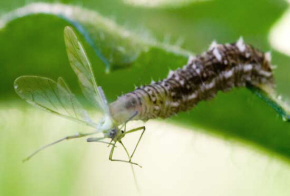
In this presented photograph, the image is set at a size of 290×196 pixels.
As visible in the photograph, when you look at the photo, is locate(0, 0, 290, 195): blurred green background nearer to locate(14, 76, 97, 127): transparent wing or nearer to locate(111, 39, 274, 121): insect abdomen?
locate(111, 39, 274, 121): insect abdomen

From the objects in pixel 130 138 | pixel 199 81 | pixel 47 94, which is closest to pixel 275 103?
pixel 199 81

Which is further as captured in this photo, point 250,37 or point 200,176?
point 250,37

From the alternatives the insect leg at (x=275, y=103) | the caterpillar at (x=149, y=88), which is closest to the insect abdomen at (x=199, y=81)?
the caterpillar at (x=149, y=88)

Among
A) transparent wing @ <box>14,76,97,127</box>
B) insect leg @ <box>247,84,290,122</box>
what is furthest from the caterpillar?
insect leg @ <box>247,84,290,122</box>

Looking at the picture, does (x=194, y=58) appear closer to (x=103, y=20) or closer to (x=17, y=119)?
(x=103, y=20)

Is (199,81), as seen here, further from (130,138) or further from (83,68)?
(83,68)

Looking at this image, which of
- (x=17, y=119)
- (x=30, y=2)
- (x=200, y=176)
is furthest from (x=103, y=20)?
(x=200, y=176)
